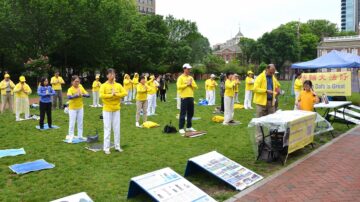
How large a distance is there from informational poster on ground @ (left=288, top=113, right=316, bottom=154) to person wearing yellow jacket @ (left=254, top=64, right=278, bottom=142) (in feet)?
3.65

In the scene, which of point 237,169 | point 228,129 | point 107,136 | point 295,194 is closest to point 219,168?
point 237,169

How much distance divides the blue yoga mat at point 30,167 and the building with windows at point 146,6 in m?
111

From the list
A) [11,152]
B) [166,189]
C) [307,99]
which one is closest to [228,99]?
[307,99]

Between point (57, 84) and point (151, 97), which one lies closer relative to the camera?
point (151, 97)

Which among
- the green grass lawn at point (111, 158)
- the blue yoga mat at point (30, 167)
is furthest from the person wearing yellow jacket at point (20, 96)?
the blue yoga mat at point (30, 167)

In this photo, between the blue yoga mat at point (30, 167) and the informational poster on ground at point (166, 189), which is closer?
the informational poster on ground at point (166, 189)

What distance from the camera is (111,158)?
324 inches

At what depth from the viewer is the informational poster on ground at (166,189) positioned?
5.26 metres

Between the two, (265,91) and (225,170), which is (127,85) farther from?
(225,170)

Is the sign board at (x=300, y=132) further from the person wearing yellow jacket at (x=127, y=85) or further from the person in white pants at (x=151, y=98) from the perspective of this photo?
the person wearing yellow jacket at (x=127, y=85)

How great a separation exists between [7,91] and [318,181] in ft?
47.2

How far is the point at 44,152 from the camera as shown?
350 inches

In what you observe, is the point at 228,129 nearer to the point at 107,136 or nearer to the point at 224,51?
the point at 107,136

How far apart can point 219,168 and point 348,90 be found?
1252 cm
